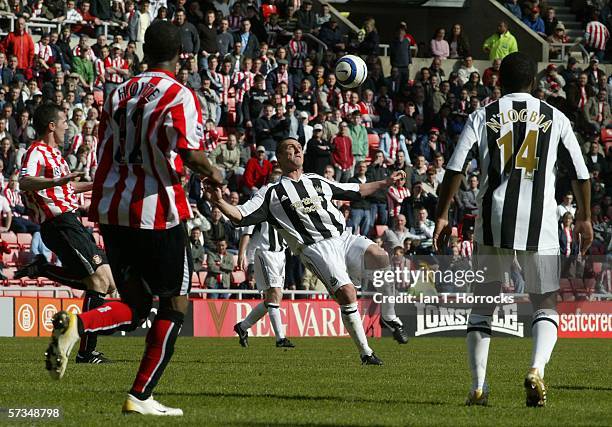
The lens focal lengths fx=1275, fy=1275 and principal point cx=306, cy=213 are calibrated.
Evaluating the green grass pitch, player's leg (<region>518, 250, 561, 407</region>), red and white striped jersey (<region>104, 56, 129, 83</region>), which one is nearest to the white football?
the green grass pitch

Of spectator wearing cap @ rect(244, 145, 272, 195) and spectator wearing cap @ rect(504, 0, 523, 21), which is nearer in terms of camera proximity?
spectator wearing cap @ rect(244, 145, 272, 195)

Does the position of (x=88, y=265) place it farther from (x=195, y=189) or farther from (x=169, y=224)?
(x=195, y=189)

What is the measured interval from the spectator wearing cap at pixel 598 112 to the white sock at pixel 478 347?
22.8 meters

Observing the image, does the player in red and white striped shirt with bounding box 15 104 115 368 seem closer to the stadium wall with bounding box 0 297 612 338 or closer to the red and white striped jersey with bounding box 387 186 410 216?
the stadium wall with bounding box 0 297 612 338

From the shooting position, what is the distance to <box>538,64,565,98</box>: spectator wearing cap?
30703 mm

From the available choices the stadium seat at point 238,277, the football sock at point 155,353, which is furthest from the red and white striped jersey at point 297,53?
the football sock at point 155,353

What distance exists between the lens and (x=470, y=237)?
2500 centimetres

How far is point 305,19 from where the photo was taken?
30.0 metres

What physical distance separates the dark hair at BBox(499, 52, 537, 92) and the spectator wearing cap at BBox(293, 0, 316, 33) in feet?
71.6

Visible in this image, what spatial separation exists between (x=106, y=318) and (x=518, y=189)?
2.77 metres

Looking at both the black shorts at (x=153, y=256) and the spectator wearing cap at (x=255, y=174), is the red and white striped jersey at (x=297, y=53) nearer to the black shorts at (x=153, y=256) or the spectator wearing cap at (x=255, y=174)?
the spectator wearing cap at (x=255, y=174)

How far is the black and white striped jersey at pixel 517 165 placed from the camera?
321 inches

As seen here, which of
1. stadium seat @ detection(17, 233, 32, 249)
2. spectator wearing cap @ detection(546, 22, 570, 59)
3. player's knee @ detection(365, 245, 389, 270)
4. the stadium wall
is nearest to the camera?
player's knee @ detection(365, 245, 389, 270)

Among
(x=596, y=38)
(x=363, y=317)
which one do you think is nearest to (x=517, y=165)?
(x=363, y=317)
